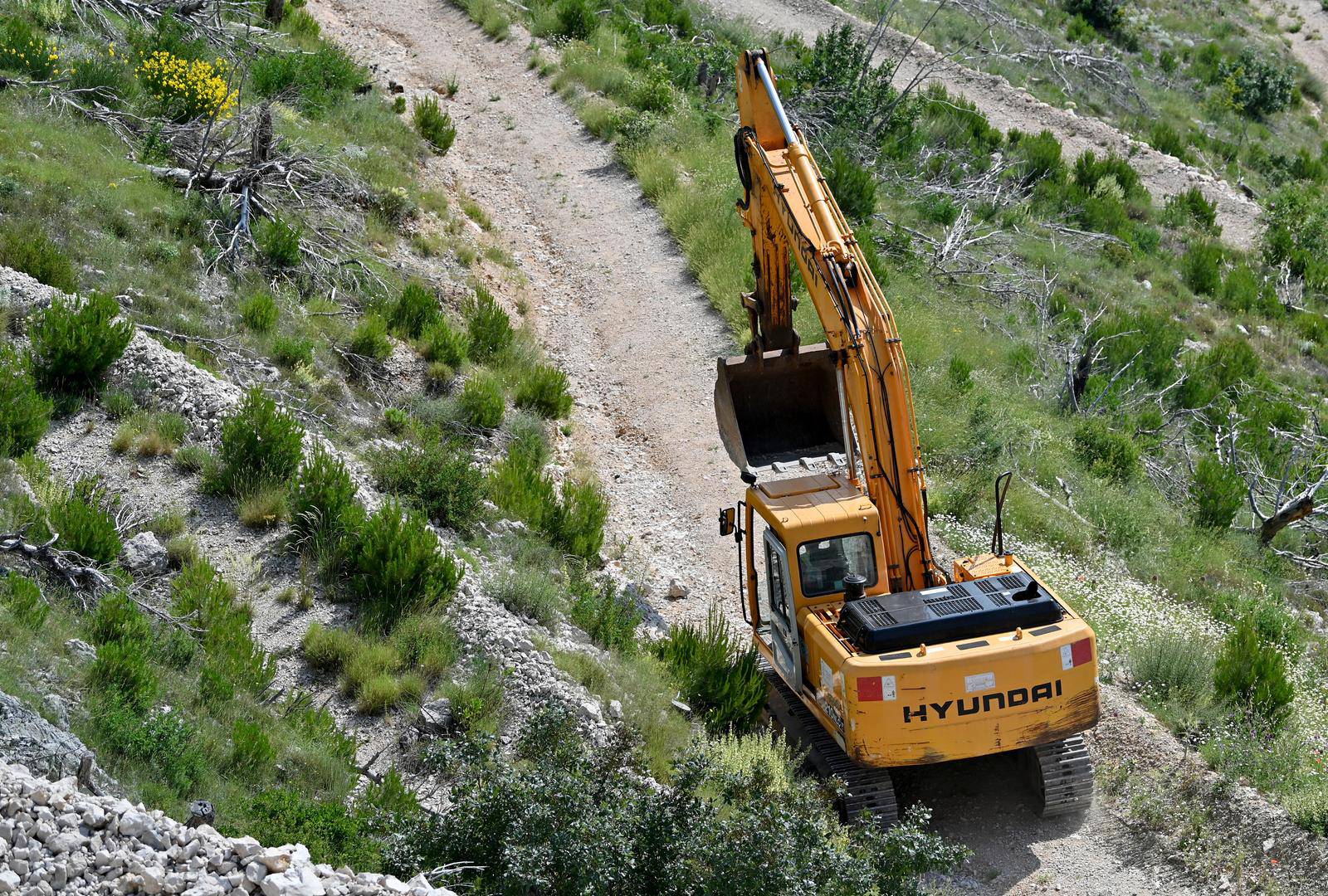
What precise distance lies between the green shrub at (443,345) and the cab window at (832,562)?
5896 mm

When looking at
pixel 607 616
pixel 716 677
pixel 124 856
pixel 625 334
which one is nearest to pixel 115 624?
pixel 124 856

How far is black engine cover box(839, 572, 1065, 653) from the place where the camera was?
26.8ft

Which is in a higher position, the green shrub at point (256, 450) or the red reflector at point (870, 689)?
the red reflector at point (870, 689)

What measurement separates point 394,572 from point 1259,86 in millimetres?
30435

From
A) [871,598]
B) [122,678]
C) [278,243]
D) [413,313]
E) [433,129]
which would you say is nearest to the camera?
[122,678]

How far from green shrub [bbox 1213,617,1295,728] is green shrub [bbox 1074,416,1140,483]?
12.7ft

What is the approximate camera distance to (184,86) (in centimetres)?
1485

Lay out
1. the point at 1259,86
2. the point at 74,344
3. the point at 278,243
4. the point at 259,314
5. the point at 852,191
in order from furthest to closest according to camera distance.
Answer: the point at 1259,86, the point at 852,191, the point at 278,243, the point at 259,314, the point at 74,344

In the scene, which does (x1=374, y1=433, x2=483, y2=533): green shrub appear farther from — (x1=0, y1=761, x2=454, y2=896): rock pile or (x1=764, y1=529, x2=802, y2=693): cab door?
(x1=0, y1=761, x2=454, y2=896): rock pile

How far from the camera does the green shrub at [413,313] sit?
13.8m

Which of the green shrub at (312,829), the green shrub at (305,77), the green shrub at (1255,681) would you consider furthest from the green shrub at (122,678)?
the green shrub at (305,77)

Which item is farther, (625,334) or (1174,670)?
(625,334)

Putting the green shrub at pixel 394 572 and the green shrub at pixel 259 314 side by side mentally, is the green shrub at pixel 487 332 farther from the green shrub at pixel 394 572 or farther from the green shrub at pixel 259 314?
the green shrub at pixel 394 572

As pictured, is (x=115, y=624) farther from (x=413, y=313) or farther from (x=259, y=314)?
(x=413, y=313)
